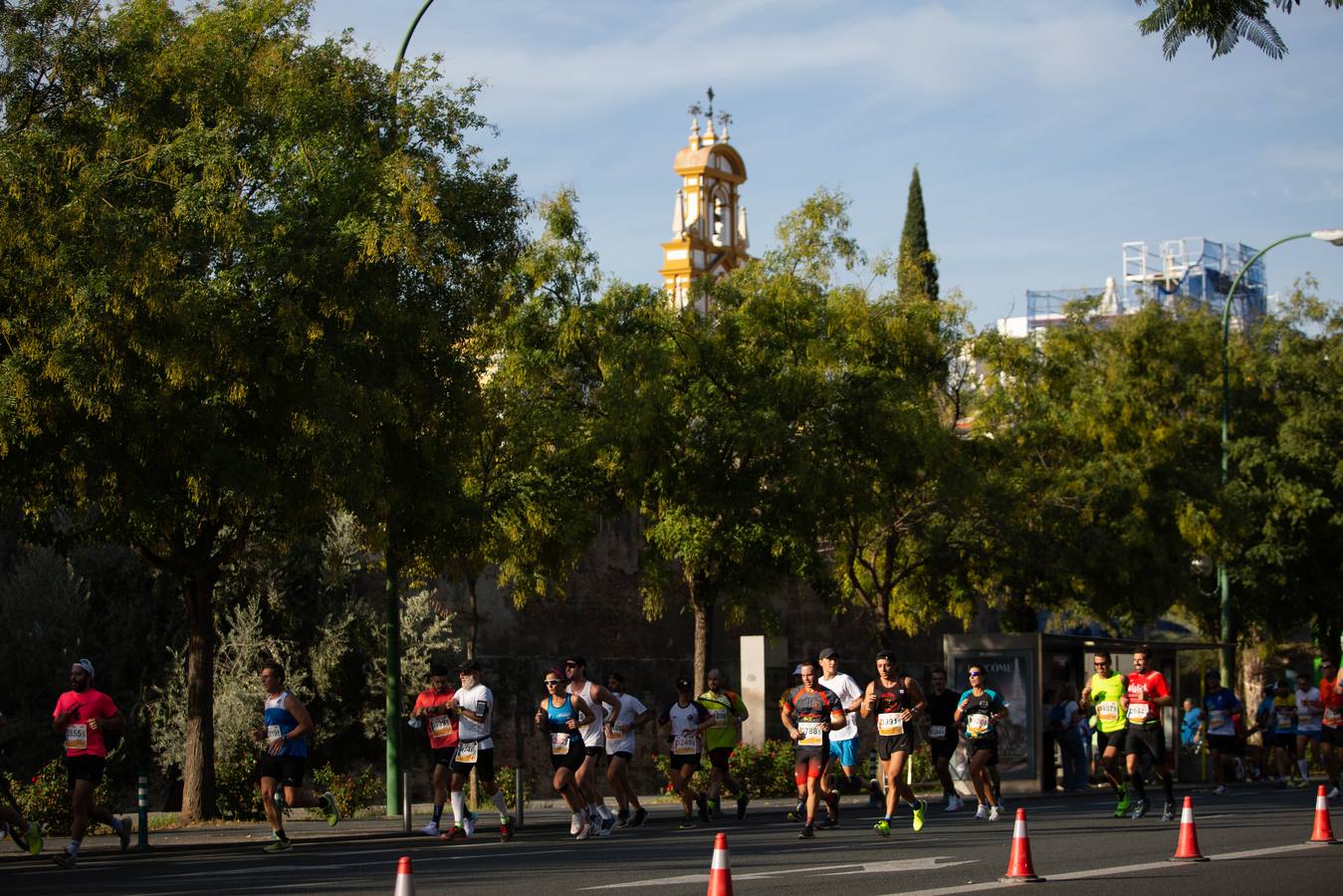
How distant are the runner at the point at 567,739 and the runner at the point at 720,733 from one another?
11.1ft

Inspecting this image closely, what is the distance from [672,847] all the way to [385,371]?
6.44m

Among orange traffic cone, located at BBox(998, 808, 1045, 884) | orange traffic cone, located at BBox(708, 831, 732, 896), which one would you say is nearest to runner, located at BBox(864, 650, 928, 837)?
orange traffic cone, located at BBox(998, 808, 1045, 884)

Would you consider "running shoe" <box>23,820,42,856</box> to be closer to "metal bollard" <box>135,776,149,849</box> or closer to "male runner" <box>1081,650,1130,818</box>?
"metal bollard" <box>135,776,149,849</box>

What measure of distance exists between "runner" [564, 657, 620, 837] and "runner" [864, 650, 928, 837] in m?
2.75

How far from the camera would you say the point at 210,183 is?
1852 cm

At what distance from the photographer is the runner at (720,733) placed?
2216cm

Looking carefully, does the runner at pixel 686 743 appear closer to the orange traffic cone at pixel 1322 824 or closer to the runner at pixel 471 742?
the runner at pixel 471 742

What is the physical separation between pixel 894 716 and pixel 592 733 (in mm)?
3211

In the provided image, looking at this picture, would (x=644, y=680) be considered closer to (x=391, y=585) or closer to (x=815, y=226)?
(x=815, y=226)

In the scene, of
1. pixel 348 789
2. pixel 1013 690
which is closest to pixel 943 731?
pixel 1013 690

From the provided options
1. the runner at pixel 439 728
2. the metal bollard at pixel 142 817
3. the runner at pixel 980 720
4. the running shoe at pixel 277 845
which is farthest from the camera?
the runner at pixel 980 720

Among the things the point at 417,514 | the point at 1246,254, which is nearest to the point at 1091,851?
the point at 417,514

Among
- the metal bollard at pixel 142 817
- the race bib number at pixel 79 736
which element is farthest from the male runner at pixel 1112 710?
the race bib number at pixel 79 736

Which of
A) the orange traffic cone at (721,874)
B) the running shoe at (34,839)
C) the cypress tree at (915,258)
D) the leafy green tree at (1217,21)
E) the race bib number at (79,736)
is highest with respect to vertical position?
the cypress tree at (915,258)
